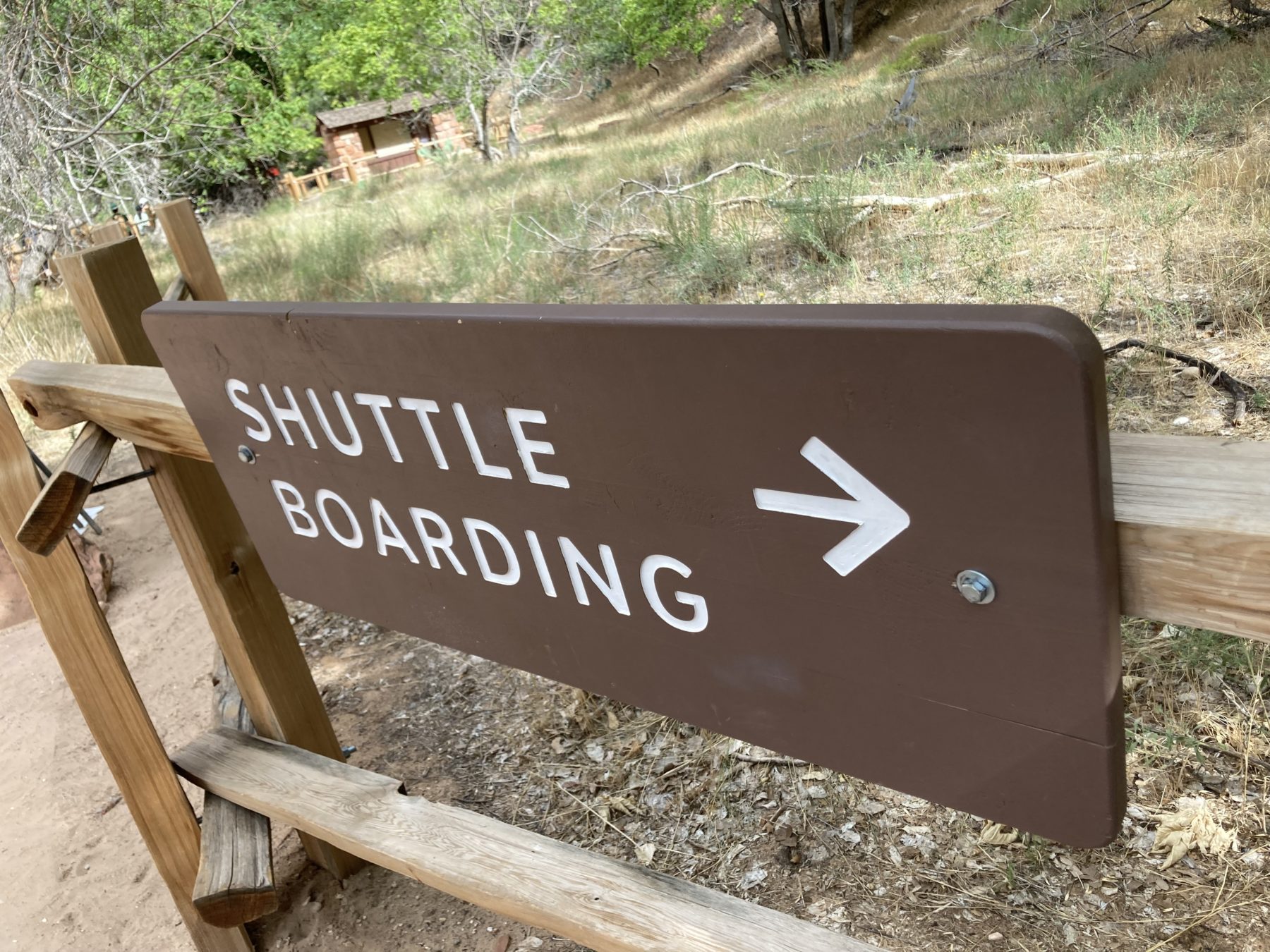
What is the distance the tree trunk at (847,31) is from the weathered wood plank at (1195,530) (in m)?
22.0

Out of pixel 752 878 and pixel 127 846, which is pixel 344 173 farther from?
pixel 752 878

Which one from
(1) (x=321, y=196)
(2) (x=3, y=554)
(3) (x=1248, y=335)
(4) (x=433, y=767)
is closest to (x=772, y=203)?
(3) (x=1248, y=335)

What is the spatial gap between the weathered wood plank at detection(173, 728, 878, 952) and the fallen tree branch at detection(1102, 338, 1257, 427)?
7.98 ft

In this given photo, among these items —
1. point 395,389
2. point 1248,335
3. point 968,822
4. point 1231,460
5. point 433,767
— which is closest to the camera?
point 1231,460

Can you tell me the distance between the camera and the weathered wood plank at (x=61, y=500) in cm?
178

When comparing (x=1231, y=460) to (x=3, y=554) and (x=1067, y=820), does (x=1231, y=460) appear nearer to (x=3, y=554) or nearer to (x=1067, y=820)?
(x=1067, y=820)

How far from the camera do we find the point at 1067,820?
0.78 metres

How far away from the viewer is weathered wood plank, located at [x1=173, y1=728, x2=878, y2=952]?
1.26 meters

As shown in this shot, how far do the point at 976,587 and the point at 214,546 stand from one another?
1694 millimetres

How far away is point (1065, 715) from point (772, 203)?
17.8 feet

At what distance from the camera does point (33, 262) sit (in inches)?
388

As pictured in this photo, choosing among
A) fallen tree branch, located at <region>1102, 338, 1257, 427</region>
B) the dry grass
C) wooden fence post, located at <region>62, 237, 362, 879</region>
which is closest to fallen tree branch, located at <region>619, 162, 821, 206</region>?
the dry grass

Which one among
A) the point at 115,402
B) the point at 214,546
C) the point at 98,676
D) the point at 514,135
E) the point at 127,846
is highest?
the point at 514,135

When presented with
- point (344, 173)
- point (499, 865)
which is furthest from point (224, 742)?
point (344, 173)
